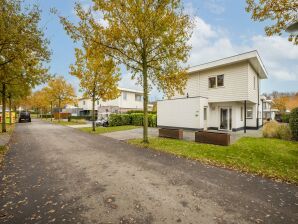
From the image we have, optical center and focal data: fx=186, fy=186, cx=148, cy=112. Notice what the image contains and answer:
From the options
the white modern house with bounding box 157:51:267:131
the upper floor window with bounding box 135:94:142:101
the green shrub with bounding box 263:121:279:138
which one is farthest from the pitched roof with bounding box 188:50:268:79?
the upper floor window with bounding box 135:94:142:101

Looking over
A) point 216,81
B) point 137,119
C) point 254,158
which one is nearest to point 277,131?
point 216,81

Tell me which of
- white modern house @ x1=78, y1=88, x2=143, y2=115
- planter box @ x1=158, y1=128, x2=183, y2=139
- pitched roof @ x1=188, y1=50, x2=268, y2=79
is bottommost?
planter box @ x1=158, y1=128, x2=183, y2=139

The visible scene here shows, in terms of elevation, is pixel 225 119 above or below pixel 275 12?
below

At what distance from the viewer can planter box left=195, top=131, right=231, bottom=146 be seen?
438 inches

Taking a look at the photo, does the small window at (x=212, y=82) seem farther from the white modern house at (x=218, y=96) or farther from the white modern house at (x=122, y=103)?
the white modern house at (x=122, y=103)

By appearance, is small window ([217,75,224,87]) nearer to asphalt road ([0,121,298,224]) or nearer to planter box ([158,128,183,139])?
planter box ([158,128,183,139])

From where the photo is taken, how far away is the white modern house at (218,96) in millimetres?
17219

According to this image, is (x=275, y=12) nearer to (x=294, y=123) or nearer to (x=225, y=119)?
(x=294, y=123)

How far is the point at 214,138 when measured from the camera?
38.1 ft

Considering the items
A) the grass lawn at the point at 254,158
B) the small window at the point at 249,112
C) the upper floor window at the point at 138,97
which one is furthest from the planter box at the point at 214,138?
the upper floor window at the point at 138,97

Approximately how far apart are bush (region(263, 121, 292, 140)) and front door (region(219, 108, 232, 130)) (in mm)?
4290

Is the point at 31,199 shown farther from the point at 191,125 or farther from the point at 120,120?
the point at 120,120

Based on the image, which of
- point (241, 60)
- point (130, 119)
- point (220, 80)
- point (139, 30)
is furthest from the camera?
point (130, 119)

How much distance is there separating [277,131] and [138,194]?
13.7 meters
